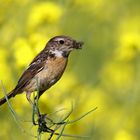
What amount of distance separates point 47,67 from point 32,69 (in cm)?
12

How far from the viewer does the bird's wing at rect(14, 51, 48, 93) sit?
20.0ft

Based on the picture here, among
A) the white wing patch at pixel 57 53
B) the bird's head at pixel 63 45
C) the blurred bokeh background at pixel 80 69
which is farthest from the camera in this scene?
the blurred bokeh background at pixel 80 69

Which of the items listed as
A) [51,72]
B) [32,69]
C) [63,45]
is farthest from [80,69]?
[63,45]

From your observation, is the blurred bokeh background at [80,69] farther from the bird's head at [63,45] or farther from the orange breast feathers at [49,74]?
the bird's head at [63,45]

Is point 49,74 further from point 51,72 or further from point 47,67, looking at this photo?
point 47,67

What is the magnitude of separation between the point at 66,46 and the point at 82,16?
386 centimetres

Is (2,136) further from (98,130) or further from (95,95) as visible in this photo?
(95,95)

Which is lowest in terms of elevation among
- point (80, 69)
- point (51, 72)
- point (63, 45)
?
point (80, 69)

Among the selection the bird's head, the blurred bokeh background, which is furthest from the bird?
the blurred bokeh background

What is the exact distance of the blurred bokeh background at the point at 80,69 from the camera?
6496 mm

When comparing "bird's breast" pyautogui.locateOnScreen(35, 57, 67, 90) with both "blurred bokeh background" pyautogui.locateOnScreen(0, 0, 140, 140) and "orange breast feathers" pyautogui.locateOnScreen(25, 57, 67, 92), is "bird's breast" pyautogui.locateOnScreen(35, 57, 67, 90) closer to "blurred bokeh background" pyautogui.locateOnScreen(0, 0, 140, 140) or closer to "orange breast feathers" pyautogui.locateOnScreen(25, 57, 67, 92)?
"orange breast feathers" pyautogui.locateOnScreen(25, 57, 67, 92)

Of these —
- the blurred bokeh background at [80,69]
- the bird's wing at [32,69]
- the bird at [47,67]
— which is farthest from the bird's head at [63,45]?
the blurred bokeh background at [80,69]

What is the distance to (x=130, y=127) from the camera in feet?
25.1

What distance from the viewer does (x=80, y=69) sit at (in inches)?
355
